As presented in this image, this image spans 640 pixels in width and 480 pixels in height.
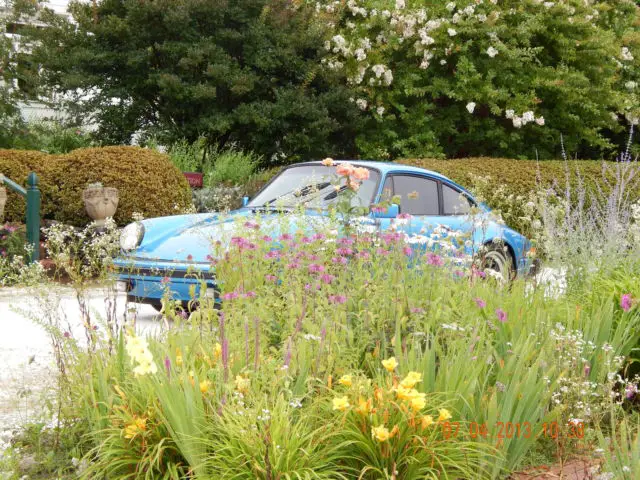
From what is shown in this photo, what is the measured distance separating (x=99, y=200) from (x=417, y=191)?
4.54 meters

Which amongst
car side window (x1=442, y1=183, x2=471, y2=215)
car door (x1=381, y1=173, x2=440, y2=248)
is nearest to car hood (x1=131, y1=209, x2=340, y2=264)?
car door (x1=381, y1=173, x2=440, y2=248)

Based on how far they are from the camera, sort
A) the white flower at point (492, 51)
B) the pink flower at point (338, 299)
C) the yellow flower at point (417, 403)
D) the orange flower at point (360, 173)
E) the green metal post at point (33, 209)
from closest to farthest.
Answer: the yellow flower at point (417, 403) < the pink flower at point (338, 299) < the orange flower at point (360, 173) < the green metal post at point (33, 209) < the white flower at point (492, 51)

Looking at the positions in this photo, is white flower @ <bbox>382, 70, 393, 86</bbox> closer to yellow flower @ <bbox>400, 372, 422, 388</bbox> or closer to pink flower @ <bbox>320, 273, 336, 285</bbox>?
pink flower @ <bbox>320, 273, 336, 285</bbox>

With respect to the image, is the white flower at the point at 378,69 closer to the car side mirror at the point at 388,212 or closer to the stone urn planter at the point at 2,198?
the stone urn planter at the point at 2,198

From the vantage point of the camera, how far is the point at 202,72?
47.3 feet

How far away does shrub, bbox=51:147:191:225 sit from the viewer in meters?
10.6

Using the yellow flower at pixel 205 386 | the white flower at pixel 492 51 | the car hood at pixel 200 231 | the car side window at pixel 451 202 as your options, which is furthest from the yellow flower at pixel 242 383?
the white flower at pixel 492 51

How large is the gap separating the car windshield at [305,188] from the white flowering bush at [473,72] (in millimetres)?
8132

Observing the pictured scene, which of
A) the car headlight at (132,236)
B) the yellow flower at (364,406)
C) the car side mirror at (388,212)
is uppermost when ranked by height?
the car side mirror at (388,212)

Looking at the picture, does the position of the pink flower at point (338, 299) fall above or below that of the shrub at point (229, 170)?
below

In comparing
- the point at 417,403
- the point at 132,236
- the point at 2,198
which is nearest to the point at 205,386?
the point at 417,403

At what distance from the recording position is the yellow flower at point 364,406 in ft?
9.34

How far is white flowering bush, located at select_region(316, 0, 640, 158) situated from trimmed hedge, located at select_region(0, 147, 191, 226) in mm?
5737
